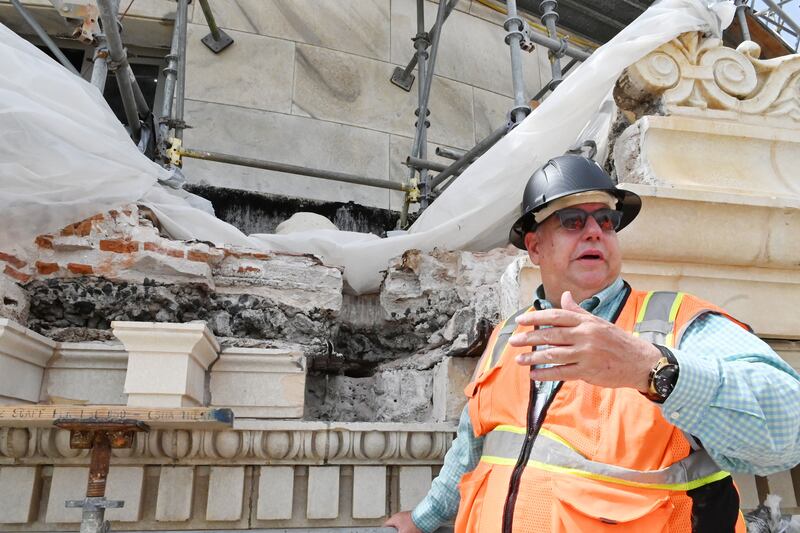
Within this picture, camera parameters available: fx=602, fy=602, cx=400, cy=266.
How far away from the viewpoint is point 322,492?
2215 millimetres

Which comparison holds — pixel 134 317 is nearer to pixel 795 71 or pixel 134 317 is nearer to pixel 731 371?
pixel 731 371

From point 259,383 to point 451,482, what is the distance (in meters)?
0.99

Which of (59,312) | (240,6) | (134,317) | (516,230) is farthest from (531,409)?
(240,6)

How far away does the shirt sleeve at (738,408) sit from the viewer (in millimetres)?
1097

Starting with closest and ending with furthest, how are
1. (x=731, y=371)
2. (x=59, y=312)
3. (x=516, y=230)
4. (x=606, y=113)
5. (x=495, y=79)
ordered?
(x=731, y=371)
(x=516, y=230)
(x=59, y=312)
(x=606, y=113)
(x=495, y=79)

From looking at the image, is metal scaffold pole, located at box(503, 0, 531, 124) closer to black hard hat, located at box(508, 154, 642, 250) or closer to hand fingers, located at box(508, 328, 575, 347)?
black hard hat, located at box(508, 154, 642, 250)

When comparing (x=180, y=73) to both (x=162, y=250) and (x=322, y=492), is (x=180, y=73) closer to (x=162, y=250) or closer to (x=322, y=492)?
(x=162, y=250)

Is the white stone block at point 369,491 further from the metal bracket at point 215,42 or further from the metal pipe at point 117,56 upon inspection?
the metal bracket at point 215,42

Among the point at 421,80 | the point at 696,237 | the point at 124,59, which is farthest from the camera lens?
the point at 421,80

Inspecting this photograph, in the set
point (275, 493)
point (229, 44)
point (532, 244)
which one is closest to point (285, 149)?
point (229, 44)

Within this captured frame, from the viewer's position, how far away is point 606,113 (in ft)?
9.67

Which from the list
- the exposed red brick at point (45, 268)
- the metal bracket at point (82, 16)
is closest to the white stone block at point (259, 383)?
the exposed red brick at point (45, 268)

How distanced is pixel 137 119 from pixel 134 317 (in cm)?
240

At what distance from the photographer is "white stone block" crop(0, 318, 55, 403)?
2.12m
